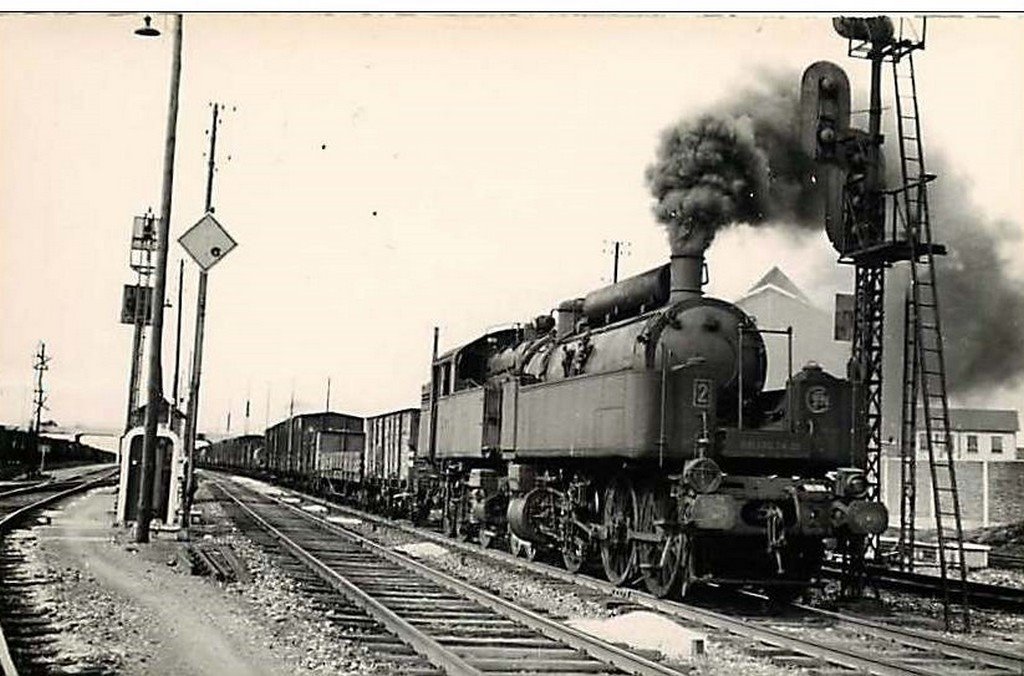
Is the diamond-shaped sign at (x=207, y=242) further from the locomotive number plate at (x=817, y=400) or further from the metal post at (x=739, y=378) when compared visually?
the locomotive number plate at (x=817, y=400)

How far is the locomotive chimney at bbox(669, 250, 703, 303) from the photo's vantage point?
1108cm

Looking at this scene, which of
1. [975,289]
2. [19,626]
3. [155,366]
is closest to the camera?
[19,626]

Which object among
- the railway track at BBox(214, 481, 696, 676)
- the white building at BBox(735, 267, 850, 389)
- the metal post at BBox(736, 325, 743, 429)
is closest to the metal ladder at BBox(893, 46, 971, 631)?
the white building at BBox(735, 267, 850, 389)

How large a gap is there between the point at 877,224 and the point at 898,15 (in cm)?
344

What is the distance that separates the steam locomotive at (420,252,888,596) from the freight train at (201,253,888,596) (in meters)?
0.01

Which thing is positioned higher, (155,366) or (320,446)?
(155,366)

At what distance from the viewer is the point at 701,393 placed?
33.7ft

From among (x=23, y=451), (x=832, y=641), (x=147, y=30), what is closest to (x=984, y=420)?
(x=832, y=641)

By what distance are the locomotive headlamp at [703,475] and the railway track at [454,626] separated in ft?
5.56

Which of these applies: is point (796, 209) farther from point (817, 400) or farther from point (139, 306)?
point (139, 306)

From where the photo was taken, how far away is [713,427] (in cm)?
1023

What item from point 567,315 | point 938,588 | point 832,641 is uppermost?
point 567,315

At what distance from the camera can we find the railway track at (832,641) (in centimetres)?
795

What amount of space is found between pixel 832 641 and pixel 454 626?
2863 millimetres
